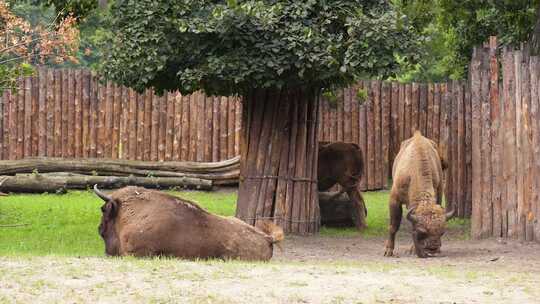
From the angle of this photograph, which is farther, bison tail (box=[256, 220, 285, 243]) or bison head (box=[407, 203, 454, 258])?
bison head (box=[407, 203, 454, 258])

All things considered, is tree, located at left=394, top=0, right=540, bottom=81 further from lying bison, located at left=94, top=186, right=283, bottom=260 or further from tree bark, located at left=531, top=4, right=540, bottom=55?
lying bison, located at left=94, top=186, right=283, bottom=260

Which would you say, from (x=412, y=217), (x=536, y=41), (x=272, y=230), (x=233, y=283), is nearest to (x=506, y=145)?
(x=412, y=217)

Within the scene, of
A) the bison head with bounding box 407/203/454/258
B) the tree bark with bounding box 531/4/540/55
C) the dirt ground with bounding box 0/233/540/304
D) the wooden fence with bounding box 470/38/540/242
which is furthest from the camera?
the tree bark with bounding box 531/4/540/55

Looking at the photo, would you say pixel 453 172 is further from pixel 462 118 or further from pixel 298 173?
pixel 298 173

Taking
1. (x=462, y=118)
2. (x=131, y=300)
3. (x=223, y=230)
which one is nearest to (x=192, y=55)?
(x=223, y=230)

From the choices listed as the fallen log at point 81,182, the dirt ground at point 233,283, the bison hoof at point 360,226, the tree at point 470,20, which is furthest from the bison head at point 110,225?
the fallen log at point 81,182

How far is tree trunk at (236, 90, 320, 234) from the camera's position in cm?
1625

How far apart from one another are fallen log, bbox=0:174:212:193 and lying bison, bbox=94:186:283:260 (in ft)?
Answer: 31.8

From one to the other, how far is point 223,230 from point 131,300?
2.79 meters

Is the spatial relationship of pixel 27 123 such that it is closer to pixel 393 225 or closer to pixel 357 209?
pixel 357 209

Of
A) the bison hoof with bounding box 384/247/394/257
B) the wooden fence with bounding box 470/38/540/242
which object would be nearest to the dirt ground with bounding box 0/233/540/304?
the bison hoof with bounding box 384/247/394/257

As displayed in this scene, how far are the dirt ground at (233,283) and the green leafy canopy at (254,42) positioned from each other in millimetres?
Answer: 4408

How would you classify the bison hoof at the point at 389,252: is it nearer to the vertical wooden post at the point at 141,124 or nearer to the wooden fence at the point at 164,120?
the wooden fence at the point at 164,120

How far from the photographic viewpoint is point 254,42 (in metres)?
14.8
